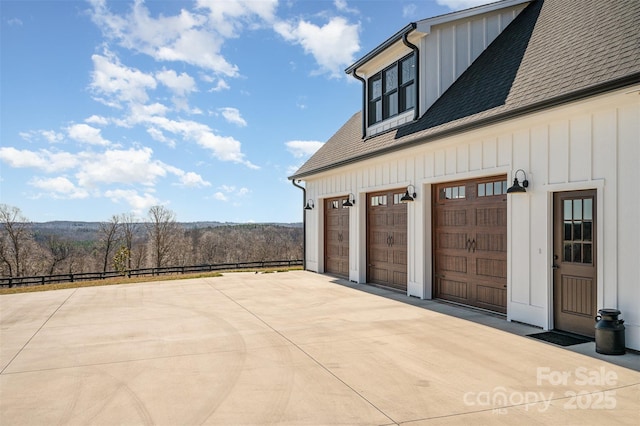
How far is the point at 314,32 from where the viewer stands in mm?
13352

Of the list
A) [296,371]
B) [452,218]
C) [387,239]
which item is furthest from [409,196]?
[296,371]

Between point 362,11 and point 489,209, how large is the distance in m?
7.01

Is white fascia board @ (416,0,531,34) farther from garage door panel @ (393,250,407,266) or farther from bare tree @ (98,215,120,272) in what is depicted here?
bare tree @ (98,215,120,272)

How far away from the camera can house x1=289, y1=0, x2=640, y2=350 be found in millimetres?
5266

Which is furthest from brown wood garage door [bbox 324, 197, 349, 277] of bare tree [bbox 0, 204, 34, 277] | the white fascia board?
bare tree [bbox 0, 204, 34, 277]

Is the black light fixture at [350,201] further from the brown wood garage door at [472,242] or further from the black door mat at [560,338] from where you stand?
the black door mat at [560,338]

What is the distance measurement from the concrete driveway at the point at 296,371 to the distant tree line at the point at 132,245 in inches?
1211

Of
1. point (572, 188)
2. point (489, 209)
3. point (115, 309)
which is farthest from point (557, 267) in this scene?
point (115, 309)

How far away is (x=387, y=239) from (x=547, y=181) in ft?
16.0

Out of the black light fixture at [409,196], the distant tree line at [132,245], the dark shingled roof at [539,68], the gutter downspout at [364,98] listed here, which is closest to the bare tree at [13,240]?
the distant tree line at [132,245]

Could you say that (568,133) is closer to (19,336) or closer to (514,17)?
(514,17)

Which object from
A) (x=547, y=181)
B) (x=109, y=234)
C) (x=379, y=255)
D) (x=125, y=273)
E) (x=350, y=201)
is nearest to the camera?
(x=547, y=181)

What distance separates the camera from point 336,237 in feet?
44.5

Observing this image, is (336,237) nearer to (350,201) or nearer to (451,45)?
(350,201)
